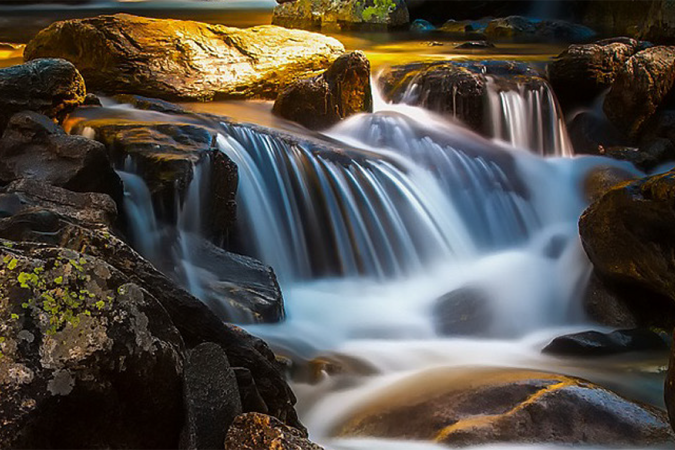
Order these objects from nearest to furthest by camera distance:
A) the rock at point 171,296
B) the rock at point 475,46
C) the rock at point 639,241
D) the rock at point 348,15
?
the rock at point 171,296, the rock at point 639,241, the rock at point 475,46, the rock at point 348,15

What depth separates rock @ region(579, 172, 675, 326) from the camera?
202 inches

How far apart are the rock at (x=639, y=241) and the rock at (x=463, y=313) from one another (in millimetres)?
960

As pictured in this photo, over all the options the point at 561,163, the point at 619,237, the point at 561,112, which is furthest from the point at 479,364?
the point at 561,112

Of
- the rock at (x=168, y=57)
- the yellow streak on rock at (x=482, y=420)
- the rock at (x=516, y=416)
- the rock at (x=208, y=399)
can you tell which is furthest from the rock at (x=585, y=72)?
the rock at (x=208, y=399)

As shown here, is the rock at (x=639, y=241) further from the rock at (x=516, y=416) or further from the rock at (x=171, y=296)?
the rock at (x=171, y=296)

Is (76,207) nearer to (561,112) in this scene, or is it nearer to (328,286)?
(328,286)

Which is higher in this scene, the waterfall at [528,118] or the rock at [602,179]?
the waterfall at [528,118]

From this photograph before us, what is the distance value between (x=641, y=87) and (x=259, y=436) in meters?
8.34

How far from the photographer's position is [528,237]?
7570 millimetres

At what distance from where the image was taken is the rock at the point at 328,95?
8508 mm

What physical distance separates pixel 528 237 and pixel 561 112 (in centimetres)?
278

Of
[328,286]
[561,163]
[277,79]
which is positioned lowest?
[328,286]

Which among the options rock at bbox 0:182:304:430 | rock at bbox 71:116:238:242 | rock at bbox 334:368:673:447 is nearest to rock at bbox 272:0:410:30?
rock at bbox 71:116:238:242

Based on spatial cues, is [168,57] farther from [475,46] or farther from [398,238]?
[475,46]
